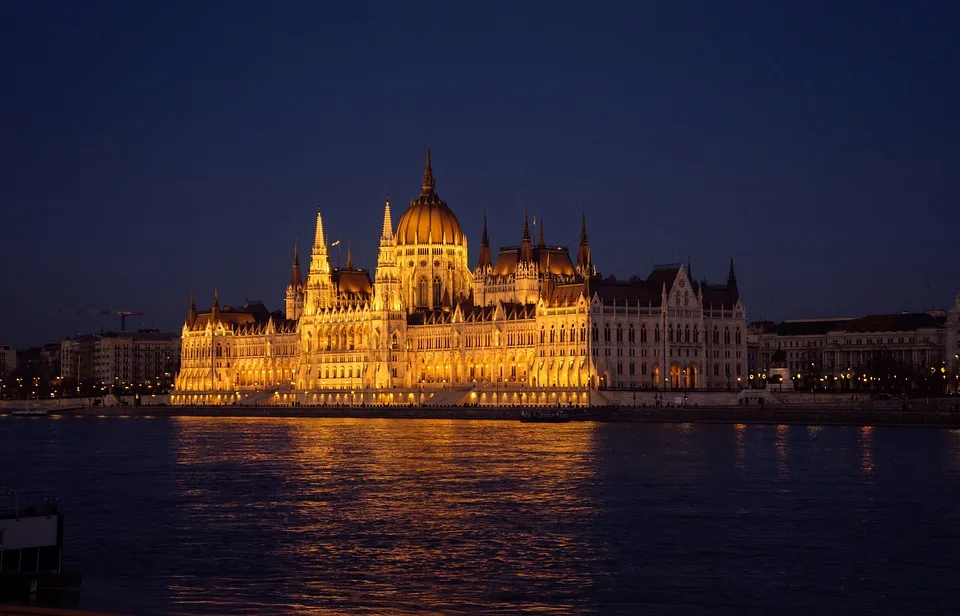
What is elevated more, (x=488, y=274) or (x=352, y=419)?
(x=488, y=274)

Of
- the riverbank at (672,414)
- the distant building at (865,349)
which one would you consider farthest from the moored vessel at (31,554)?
the distant building at (865,349)

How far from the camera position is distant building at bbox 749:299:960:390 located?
5989 inches

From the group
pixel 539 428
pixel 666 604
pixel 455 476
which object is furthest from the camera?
pixel 539 428

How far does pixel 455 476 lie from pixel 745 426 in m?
54.6

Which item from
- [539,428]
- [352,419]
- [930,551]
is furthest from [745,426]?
[930,551]

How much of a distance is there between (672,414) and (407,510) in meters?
74.4

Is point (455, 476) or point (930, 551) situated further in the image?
point (455, 476)

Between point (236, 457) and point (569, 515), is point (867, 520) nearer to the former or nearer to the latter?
point (569, 515)

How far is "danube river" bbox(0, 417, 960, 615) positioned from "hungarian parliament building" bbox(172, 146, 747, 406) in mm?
58229

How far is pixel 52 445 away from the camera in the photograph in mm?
96438

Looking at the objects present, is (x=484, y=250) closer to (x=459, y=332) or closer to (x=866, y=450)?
(x=459, y=332)

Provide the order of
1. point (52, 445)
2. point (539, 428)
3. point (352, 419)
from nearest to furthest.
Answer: point (52, 445) < point (539, 428) < point (352, 419)

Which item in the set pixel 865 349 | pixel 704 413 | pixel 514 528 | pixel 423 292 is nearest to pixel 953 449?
pixel 514 528

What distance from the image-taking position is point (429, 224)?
582 ft
